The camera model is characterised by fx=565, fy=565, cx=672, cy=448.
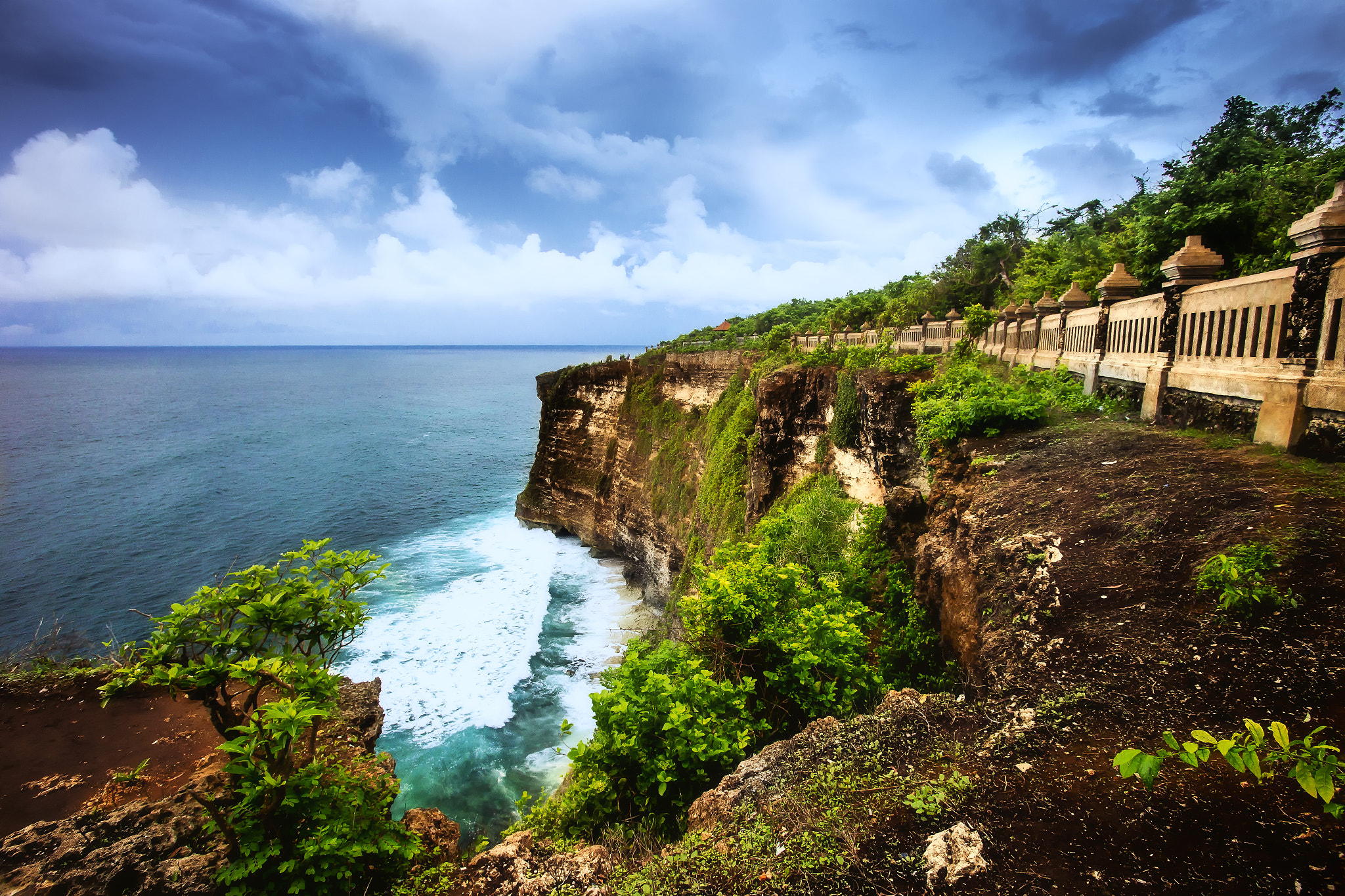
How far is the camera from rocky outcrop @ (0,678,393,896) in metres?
5.09

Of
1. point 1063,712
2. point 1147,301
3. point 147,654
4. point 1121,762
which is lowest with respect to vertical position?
point 147,654

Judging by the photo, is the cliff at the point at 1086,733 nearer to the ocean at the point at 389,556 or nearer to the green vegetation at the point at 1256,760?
the green vegetation at the point at 1256,760

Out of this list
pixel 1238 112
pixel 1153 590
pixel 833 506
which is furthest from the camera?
pixel 1238 112

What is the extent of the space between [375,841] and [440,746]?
38.7ft

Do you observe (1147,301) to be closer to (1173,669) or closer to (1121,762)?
(1173,669)

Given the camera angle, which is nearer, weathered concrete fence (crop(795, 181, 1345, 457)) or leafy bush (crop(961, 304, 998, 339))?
weathered concrete fence (crop(795, 181, 1345, 457))

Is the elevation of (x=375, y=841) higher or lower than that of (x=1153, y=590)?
lower

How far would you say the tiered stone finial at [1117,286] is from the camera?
10383 mm

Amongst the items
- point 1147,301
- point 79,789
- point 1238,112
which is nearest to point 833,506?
point 1147,301

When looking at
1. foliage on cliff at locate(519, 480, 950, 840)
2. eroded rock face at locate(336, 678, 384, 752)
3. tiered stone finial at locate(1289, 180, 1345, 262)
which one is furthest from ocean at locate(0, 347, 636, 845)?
tiered stone finial at locate(1289, 180, 1345, 262)

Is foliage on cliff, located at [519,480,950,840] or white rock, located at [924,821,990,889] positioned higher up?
white rock, located at [924,821,990,889]

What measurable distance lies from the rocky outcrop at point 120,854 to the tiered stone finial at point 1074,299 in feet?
54.2

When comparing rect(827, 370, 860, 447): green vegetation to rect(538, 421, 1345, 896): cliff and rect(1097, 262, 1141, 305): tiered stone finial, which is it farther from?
rect(538, 421, 1345, 896): cliff

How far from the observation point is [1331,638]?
3471mm
